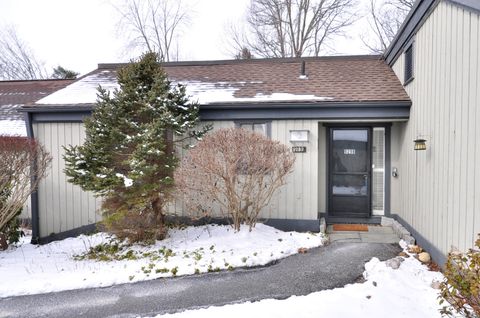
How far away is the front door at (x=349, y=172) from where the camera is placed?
7141 mm

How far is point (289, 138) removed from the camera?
658cm

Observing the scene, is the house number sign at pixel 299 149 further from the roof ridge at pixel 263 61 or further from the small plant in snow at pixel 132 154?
the roof ridge at pixel 263 61

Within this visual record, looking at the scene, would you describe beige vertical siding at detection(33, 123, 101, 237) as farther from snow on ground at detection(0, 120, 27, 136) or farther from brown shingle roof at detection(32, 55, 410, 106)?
snow on ground at detection(0, 120, 27, 136)

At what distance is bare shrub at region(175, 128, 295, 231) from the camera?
5305 millimetres

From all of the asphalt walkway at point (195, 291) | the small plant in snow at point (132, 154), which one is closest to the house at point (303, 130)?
the small plant in snow at point (132, 154)

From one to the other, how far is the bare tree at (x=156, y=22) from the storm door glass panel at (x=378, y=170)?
15.8 m

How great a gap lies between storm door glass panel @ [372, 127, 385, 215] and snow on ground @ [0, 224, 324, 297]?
6.58ft

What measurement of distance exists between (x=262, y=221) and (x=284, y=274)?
2275mm

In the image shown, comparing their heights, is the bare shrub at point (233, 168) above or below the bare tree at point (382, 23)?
below

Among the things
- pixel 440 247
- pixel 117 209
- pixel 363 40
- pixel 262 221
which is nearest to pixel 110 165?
pixel 117 209

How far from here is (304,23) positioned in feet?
56.7

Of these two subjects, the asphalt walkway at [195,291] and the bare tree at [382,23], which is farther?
the bare tree at [382,23]

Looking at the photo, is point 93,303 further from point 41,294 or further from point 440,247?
point 440,247

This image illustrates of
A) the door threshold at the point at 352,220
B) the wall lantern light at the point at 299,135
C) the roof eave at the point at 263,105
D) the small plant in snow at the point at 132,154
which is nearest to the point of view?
the small plant in snow at the point at 132,154
